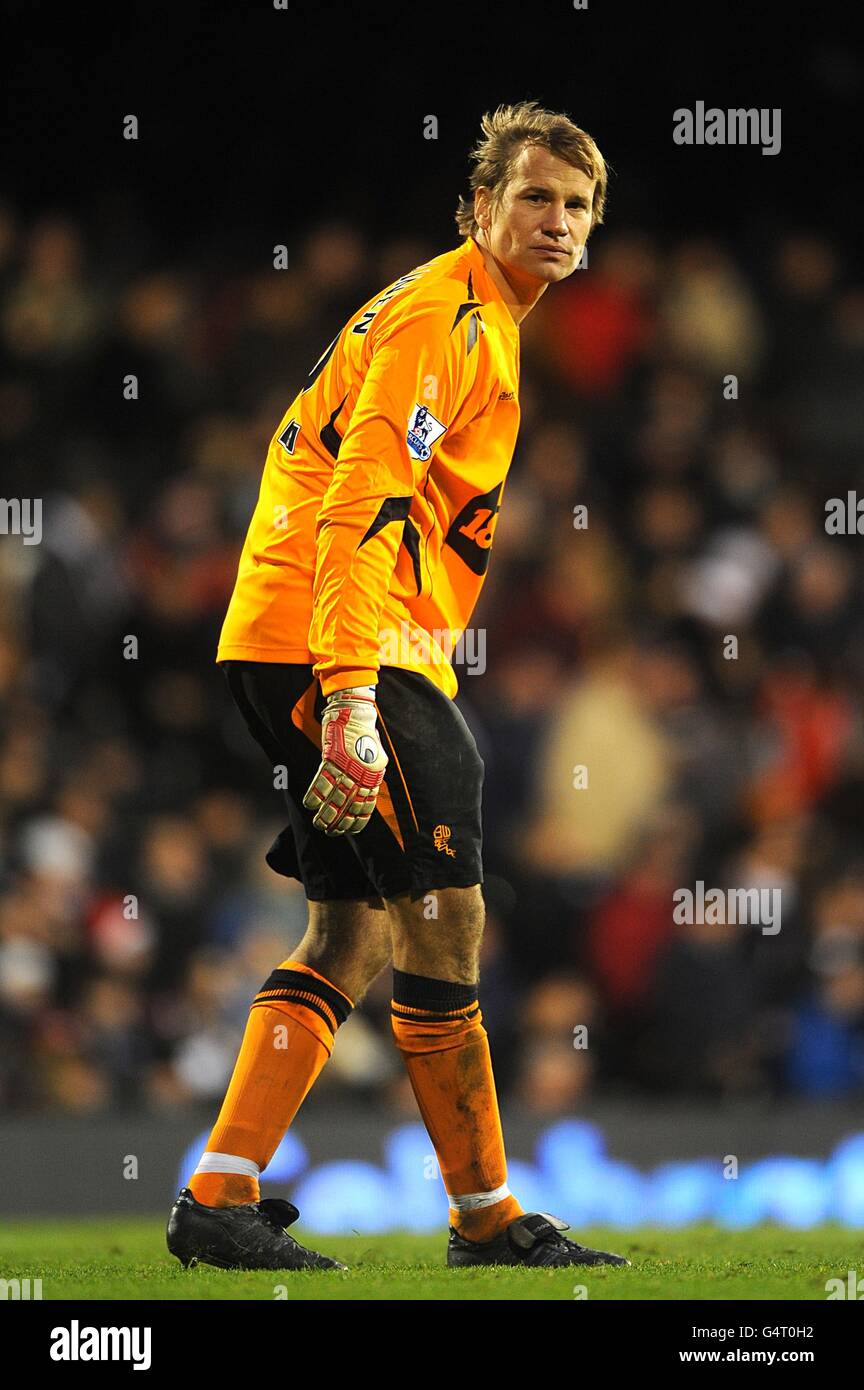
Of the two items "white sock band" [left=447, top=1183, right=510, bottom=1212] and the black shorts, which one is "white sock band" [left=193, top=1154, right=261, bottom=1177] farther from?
the black shorts

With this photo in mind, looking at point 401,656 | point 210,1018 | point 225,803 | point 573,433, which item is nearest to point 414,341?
point 401,656

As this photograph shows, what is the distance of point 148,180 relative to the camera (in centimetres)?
1168

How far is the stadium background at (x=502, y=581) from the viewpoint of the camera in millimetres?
8109

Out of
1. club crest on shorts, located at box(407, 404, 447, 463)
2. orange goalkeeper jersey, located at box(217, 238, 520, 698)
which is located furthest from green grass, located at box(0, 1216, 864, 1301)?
club crest on shorts, located at box(407, 404, 447, 463)

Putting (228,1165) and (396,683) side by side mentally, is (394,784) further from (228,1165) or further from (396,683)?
(228,1165)

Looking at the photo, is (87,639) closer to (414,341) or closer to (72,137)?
(72,137)

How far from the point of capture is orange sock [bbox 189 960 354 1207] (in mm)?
4316

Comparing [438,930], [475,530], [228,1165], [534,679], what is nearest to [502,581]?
[534,679]

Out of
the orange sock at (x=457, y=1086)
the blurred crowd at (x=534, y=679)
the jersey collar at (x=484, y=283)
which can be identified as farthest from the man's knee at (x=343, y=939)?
the blurred crowd at (x=534, y=679)

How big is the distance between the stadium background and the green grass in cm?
205

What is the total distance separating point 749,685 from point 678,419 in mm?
1883

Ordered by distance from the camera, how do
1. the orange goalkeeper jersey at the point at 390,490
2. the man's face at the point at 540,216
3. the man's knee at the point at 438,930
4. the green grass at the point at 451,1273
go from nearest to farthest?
the green grass at the point at 451,1273 → the orange goalkeeper jersey at the point at 390,490 → the man's knee at the point at 438,930 → the man's face at the point at 540,216

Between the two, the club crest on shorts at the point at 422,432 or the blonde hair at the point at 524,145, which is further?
the blonde hair at the point at 524,145

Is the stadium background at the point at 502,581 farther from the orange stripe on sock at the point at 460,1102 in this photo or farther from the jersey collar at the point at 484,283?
the jersey collar at the point at 484,283
